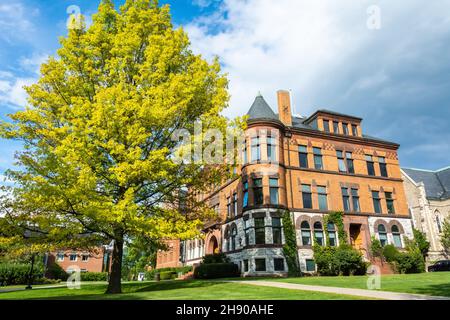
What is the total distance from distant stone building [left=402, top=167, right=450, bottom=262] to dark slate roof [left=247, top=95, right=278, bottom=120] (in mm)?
26612

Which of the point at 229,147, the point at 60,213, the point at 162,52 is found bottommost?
the point at 60,213

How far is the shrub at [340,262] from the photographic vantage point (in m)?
23.2

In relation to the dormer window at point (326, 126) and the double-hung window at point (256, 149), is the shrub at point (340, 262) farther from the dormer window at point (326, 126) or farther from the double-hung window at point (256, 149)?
the dormer window at point (326, 126)

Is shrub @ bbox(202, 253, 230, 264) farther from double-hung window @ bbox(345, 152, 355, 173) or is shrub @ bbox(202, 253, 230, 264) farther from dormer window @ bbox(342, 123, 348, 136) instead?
dormer window @ bbox(342, 123, 348, 136)

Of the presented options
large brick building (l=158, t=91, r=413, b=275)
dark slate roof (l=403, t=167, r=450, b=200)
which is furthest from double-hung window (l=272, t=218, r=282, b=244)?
dark slate roof (l=403, t=167, r=450, b=200)

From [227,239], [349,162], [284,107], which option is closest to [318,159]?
[349,162]

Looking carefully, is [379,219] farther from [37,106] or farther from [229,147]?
[37,106]

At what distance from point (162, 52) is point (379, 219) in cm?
2649

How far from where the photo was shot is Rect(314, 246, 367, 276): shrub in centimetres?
2323

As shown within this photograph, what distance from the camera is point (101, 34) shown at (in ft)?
42.3

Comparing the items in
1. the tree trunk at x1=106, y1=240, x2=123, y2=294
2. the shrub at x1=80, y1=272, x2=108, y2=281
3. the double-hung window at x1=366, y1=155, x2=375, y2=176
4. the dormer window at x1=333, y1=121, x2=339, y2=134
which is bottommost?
the shrub at x1=80, y1=272, x2=108, y2=281
